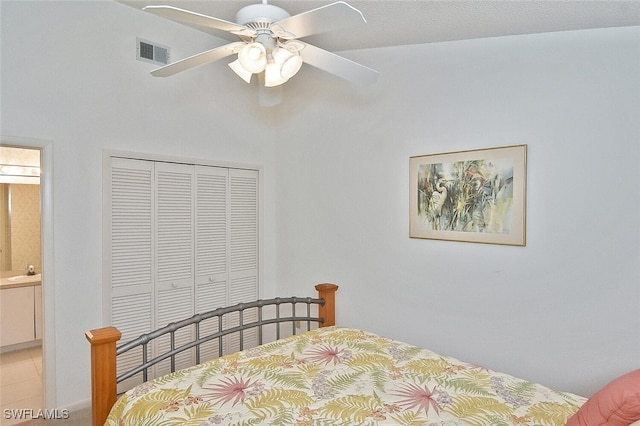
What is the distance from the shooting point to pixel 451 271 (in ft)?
9.00

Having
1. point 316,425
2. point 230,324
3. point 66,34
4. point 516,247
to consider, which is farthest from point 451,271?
point 66,34

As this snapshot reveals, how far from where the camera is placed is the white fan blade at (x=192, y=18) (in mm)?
1497

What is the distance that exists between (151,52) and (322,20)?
2109 mm

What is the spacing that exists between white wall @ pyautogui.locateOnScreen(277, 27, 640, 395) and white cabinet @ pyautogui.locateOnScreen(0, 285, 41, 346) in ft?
10.0

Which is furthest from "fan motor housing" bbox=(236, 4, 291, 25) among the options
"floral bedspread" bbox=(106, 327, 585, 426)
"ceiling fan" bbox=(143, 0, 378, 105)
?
"floral bedspread" bbox=(106, 327, 585, 426)

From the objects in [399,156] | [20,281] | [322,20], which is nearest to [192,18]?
[322,20]

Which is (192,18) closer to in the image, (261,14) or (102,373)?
(261,14)

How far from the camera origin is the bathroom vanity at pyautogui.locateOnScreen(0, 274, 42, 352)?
12.4 feet

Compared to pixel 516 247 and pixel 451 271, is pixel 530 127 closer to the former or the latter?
pixel 516 247

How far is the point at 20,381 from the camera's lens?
10.7ft

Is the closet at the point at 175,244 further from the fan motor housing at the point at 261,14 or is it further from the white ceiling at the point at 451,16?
the fan motor housing at the point at 261,14

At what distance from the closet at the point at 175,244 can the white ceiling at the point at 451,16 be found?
53.4 inches

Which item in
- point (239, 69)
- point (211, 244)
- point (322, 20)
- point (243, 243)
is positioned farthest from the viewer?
point (243, 243)

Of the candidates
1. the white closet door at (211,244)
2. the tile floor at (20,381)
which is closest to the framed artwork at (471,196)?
the white closet door at (211,244)
